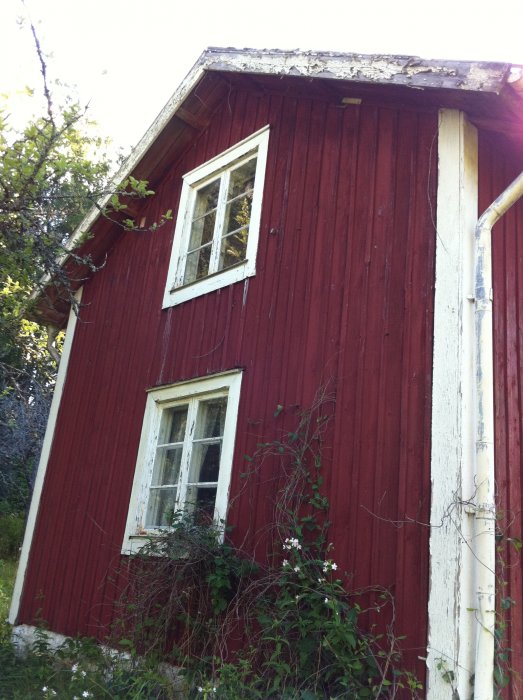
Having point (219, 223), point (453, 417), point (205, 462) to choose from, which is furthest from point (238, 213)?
point (453, 417)

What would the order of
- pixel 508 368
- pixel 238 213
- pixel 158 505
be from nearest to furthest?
pixel 508 368 → pixel 158 505 → pixel 238 213

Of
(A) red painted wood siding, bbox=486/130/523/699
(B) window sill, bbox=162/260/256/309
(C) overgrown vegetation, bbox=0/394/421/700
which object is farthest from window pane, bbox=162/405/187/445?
(A) red painted wood siding, bbox=486/130/523/699

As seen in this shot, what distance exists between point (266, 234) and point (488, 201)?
192 centimetres

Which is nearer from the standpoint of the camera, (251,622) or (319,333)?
(251,622)

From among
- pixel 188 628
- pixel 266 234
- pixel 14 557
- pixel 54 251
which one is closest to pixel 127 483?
pixel 188 628

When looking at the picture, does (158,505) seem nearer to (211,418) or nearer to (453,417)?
(211,418)

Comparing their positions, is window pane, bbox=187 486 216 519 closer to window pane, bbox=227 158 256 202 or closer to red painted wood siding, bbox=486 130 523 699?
red painted wood siding, bbox=486 130 523 699

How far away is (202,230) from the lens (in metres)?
7.39

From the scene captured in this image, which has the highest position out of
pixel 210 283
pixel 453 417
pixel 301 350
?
pixel 210 283

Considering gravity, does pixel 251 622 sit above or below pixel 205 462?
below

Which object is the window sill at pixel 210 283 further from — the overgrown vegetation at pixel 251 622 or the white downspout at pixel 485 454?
the white downspout at pixel 485 454

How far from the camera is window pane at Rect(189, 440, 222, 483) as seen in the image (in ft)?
19.2

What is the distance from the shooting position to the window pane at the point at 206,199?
7371 millimetres

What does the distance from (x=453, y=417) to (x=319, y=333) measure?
54.6 inches
